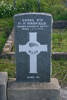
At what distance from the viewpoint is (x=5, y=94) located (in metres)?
5.66

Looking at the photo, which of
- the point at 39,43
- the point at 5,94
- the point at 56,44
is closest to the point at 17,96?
the point at 5,94

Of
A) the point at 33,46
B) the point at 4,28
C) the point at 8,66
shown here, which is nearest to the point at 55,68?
the point at 8,66

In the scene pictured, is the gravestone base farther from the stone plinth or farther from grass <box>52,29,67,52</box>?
grass <box>52,29,67,52</box>

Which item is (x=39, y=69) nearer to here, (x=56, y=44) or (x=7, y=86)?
(x=7, y=86)

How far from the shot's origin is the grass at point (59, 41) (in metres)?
9.11

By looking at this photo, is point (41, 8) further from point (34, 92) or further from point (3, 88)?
point (3, 88)

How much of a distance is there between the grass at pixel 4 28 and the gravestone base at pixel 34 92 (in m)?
3.78

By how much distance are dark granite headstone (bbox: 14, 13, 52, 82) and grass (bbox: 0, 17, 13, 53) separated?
3618 millimetres

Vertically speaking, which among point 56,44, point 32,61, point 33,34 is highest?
point 33,34

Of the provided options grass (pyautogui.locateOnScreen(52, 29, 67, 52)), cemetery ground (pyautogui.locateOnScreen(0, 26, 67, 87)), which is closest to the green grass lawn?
cemetery ground (pyautogui.locateOnScreen(0, 26, 67, 87))

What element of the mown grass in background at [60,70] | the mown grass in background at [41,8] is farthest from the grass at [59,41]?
the mown grass in background at [41,8]

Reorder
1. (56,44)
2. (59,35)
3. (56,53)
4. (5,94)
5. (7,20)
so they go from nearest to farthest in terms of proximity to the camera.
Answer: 1. (5,94)
2. (56,53)
3. (56,44)
4. (59,35)
5. (7,20)

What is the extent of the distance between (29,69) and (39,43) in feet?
1.65

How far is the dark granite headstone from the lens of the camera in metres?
5.66
